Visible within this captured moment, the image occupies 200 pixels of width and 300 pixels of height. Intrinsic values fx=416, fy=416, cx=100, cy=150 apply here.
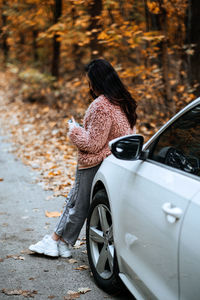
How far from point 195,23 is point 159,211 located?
765 centimetres

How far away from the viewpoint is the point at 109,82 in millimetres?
3857

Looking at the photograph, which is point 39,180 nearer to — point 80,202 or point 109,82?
point 80,202

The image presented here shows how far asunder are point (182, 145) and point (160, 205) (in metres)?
0.61

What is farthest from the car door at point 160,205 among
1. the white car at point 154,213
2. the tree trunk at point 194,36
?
the tree trunk at point 194,36

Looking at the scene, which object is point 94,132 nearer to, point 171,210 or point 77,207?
point 77,207

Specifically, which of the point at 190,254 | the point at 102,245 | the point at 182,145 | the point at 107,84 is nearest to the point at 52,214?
the point at 102,245

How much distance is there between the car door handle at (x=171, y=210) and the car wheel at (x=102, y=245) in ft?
3.85

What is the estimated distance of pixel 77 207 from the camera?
412 cm

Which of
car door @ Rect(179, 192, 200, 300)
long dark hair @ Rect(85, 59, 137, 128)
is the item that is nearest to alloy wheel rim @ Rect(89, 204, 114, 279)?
long dark hair @ Rect(85, 59, 137, 128)

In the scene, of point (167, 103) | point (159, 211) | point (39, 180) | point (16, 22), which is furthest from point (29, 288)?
point (16, 22)

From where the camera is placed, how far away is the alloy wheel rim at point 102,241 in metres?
3.48

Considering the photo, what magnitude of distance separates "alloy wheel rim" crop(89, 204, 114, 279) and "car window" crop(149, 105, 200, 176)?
0.83 meters

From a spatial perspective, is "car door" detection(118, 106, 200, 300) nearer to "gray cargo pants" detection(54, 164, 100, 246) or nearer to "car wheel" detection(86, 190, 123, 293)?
"car wheel" detection(86, 190, 123, 293)

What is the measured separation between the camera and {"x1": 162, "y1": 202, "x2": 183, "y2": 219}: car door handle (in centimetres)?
212
